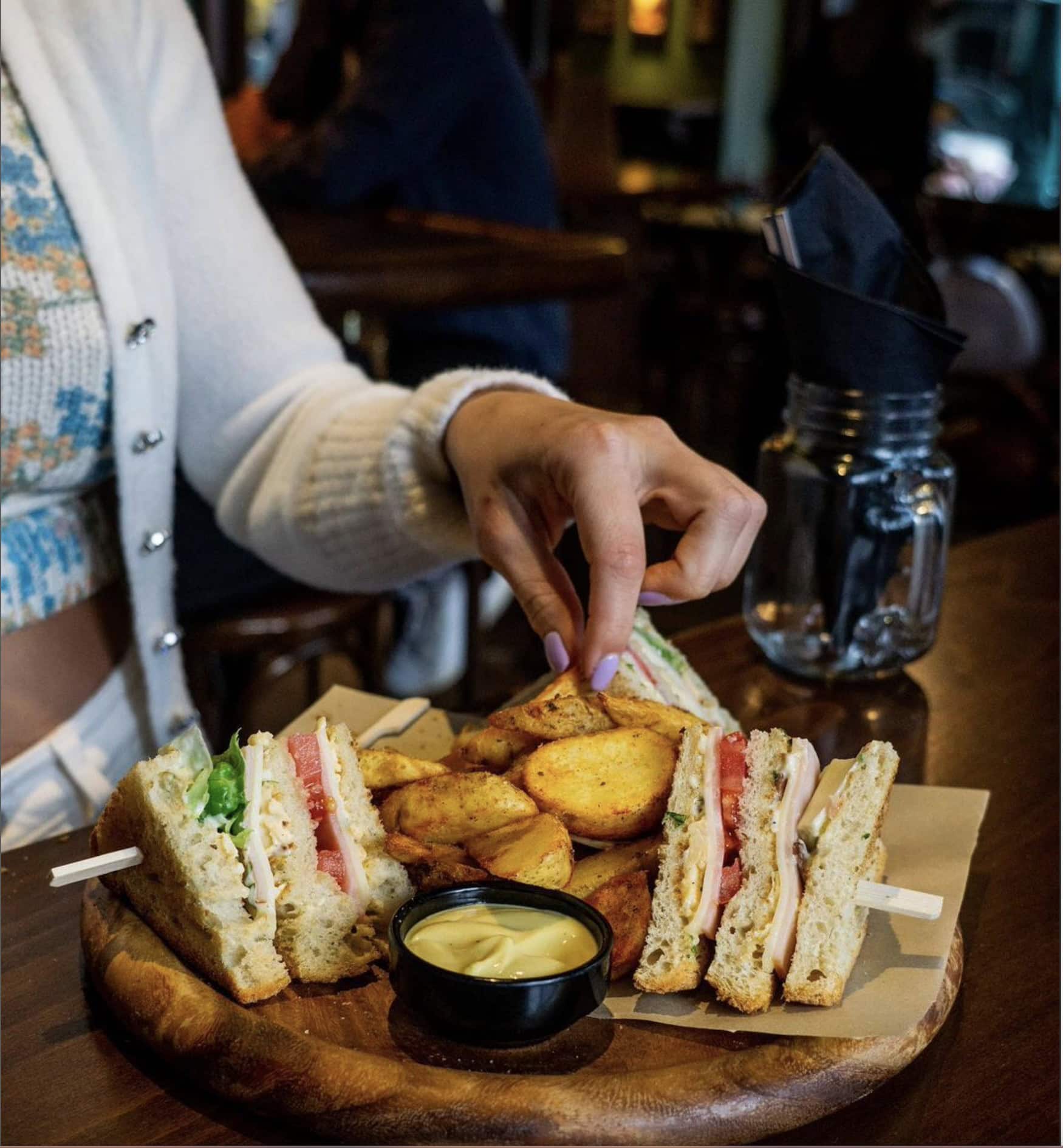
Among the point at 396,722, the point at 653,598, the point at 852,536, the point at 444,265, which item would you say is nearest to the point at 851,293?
the point at 852,536

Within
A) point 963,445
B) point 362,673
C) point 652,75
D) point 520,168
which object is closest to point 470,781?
point 362,673

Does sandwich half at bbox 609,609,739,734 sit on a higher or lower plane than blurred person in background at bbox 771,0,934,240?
lower

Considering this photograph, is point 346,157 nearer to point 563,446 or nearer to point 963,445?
point 563,446

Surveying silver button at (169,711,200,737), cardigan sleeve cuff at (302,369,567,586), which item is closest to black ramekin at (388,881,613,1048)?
cardigan sleeve cuff at (302,369,567,586)

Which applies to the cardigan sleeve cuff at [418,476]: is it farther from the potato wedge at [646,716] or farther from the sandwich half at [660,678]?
the potato wedge at [646,716]

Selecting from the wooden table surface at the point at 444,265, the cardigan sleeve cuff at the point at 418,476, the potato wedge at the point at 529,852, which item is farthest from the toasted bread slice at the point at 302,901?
the wooden table surface at the point at 444,265

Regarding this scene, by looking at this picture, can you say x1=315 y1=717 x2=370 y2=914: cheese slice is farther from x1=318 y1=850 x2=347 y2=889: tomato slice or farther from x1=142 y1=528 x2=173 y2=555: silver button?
x1=142 y1=528 x2=173 y2=555: silver button
